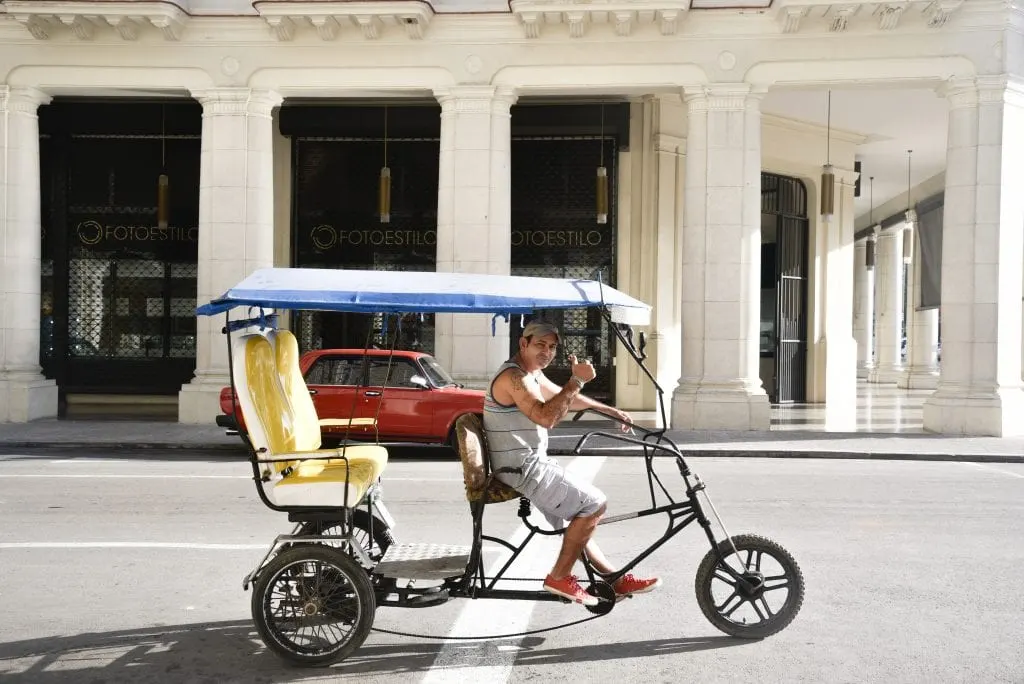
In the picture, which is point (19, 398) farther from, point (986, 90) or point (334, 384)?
point (986, 90)

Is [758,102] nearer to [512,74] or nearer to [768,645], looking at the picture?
[512,74]

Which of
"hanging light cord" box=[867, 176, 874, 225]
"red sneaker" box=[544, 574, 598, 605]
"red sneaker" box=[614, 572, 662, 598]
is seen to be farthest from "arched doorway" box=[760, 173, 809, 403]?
"red sneaker" box=[544, 574, 598, 605]

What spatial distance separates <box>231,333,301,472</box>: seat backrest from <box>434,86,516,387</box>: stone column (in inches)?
454

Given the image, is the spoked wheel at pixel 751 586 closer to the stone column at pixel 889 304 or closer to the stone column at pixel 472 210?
the stone column at pixel 472 210

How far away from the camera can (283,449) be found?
5.72m

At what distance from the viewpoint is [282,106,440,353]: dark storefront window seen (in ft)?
69.6

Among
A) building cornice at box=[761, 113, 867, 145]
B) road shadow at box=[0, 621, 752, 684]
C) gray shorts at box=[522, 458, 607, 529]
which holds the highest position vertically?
building cornice at box=[761, 113, 867, 145]

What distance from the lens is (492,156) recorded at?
17594 mm

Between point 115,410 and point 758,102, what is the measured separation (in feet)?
46.3

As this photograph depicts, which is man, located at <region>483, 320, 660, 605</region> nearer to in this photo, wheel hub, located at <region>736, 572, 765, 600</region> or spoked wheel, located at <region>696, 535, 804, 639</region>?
spoked wheel, located at <region>696, 535, 804, 639</region>

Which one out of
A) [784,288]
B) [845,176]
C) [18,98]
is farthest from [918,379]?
[18,98]

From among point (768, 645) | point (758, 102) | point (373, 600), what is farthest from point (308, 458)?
point (758, 102)

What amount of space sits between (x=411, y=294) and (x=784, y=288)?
19713 millimetres

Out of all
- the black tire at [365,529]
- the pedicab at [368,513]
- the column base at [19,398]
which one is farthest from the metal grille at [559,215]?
the pedicab at [368,513]
